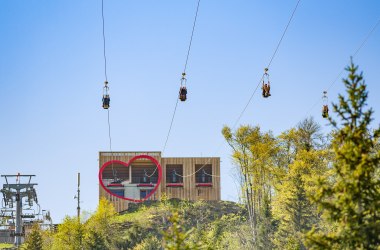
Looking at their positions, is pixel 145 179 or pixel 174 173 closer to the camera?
pixel 145 179

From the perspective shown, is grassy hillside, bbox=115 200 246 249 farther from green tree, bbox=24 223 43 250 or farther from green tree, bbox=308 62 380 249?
green tree, bbox=308 62 380 249

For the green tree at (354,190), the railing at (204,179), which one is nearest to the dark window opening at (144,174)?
the railing at (204,179)

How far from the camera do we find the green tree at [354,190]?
19.8 metres

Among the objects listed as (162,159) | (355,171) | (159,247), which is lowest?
(159,247)

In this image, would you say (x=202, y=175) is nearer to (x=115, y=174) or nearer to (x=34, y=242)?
(x=115, y=174)

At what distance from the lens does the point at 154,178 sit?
317ft

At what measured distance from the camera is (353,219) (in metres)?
19.9

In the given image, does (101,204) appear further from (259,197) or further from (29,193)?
(259,197)

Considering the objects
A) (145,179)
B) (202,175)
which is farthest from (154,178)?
(202,175)

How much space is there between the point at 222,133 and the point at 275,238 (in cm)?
1164

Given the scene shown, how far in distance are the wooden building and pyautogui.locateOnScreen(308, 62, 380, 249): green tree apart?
7521cm

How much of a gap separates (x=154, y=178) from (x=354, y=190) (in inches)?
3053

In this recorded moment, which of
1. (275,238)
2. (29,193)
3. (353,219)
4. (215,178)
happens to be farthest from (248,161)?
(353,219)

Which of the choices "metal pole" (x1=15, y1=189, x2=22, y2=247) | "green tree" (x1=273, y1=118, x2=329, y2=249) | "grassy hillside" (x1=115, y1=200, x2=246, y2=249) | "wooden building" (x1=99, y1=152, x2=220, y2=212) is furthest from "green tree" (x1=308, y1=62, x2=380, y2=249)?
"wooden building" (x1=99, y1=152, x2=220, y2=212)
